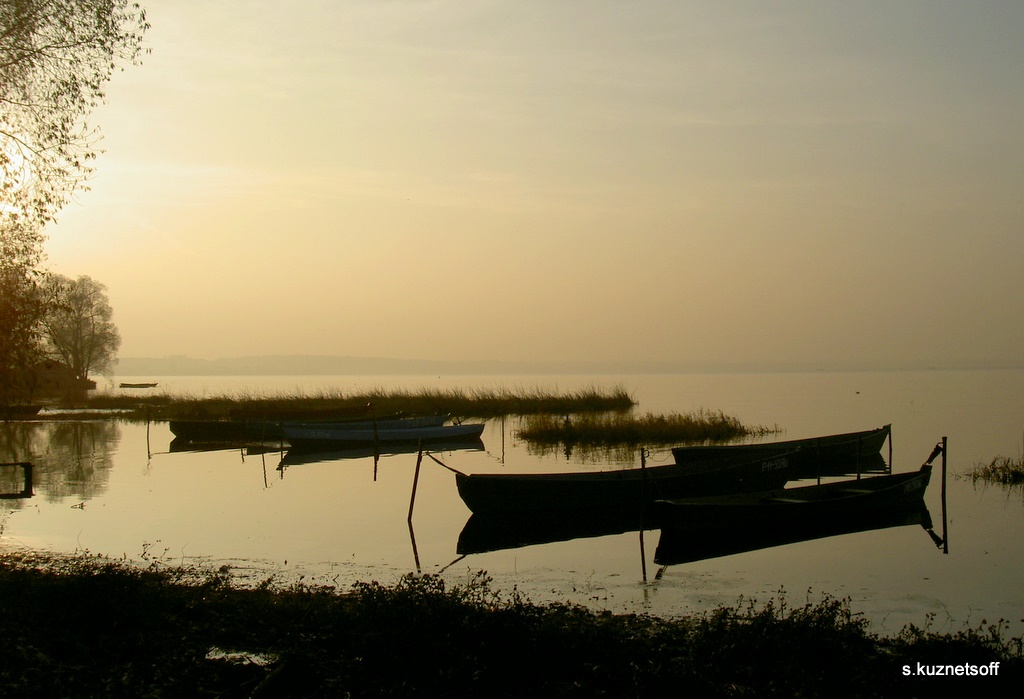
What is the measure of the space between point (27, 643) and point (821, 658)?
7.95m

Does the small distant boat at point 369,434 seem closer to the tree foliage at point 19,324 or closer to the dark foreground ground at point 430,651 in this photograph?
the tree foliage at point 19,324

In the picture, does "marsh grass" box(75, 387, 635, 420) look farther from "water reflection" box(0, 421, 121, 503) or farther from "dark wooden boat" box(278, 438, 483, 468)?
"dark wooden boat" box(278, 438, 483, 468)

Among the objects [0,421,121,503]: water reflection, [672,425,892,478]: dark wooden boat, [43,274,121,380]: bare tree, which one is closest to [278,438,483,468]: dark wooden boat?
[0,421,121,503]: water reflection

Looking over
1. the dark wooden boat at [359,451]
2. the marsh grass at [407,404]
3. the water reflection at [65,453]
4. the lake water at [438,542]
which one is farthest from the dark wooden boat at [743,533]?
the marsh grass at [407,404]

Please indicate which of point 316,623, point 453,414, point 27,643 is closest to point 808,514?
point 316,623

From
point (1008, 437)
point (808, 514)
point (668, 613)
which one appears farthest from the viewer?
point (1008, 437)

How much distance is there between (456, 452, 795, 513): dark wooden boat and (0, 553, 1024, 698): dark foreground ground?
31.5ft

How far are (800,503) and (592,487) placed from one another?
16.6ft

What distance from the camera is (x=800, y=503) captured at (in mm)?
18406

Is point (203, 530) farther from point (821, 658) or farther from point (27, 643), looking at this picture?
point (821, 658)

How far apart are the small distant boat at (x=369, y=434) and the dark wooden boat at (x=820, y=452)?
45.2ft

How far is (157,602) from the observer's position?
10328 millimetres

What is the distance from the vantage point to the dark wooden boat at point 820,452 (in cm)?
2809

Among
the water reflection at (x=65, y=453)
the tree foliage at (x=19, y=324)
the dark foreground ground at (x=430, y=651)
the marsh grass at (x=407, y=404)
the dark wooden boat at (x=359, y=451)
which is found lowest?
the dark wooden boat at (x=359, y=451)
